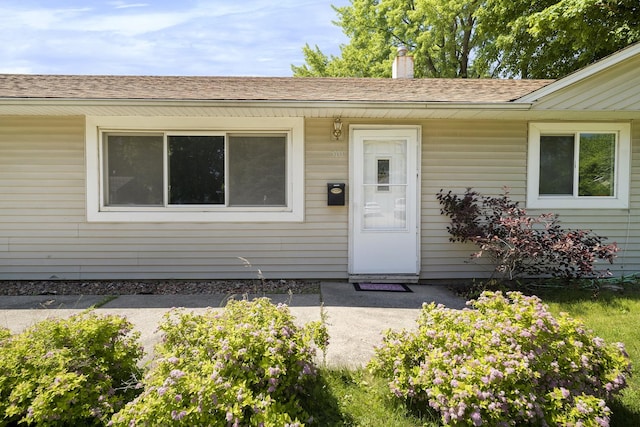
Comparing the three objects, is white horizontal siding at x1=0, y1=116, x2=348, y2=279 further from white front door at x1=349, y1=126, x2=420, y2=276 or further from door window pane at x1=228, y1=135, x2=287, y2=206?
door window pane at x1=228, y1=135, x2=287, y2=206

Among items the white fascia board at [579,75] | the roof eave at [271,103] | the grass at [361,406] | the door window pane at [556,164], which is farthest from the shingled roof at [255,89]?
the grass at [361,406]

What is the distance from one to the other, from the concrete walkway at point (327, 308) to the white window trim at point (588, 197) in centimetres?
204

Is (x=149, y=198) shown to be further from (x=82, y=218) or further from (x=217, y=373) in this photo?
(x=217, y=373)

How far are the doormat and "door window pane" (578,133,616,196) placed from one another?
9.87ft

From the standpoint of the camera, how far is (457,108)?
5141 millimetres

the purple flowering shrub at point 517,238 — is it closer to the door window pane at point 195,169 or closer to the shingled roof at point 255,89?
the shingled roof at point 255,89

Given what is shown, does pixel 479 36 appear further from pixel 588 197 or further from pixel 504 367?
pixel 504 367

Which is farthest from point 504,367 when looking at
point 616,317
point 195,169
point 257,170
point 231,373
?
point 195,169

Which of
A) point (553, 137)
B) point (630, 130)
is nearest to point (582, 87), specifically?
point (553, 137)

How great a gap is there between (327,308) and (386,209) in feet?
6.33

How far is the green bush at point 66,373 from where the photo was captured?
6.54 ft

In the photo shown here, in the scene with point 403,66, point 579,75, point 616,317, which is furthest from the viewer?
point 403,66

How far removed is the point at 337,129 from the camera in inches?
222

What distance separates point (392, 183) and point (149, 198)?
3.54 meters
